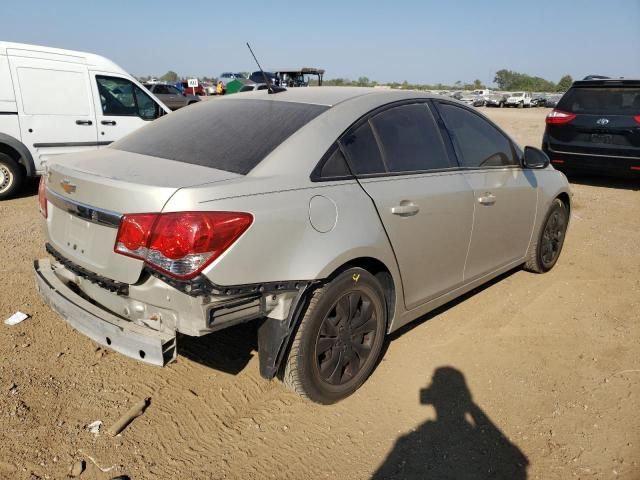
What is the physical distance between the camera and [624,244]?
6.03 m

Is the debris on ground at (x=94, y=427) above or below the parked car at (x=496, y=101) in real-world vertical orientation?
above

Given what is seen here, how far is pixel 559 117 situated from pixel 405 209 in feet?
23.3

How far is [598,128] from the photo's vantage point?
844 centimetres

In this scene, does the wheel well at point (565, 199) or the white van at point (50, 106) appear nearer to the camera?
the wheel well at point (565, 199)

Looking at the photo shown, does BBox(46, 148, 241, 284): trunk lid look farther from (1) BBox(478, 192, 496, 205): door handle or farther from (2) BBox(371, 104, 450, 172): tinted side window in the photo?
(1) BBox(478, 192, 496, 205): door handle

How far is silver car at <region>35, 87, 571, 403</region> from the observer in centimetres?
229

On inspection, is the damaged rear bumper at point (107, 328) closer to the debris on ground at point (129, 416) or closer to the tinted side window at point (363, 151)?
the debris on ground at point (129, 416)

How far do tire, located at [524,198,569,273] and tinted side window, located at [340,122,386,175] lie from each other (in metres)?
2.23

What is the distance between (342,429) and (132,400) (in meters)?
1.17

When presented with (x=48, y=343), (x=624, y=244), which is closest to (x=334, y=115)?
(x=48, y=343)

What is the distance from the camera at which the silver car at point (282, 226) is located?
2.29 meters

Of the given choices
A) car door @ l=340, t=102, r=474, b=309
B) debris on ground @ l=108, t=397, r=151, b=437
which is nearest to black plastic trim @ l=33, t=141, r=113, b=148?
debris on ground @ l=108, t=397, r=151, b=437

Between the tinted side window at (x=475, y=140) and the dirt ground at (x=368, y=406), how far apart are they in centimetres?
118

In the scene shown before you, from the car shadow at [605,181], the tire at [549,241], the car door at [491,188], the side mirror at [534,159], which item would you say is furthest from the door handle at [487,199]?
the car shadow at [605,181]
